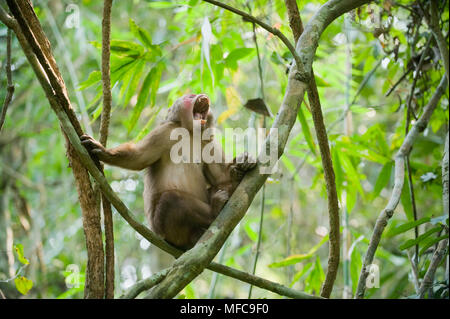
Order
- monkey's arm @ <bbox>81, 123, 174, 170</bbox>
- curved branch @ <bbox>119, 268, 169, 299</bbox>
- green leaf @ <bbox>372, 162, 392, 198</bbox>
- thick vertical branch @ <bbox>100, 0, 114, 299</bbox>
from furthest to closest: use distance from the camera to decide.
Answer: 1. green leaf @ <bbox>372, 162, 392, 198</bbox>
2. monkey's arm @ <bbox>81, 123, 174, 170</bbox>
3. thick vertical branch @ <bbox>100, 0, 114, 299</bbox>
4. curved branch @ <bbox>119, 268, 169, 299</bbox>

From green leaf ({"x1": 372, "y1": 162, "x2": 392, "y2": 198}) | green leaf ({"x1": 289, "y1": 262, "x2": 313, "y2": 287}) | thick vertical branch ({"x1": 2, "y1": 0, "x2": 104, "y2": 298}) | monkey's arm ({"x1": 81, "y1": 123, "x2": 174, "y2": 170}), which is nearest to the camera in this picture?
thick vertical branch ({"x1": 2, "y1": 0, "x2": 104, "y2": 298})

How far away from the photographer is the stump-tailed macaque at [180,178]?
3432 mm

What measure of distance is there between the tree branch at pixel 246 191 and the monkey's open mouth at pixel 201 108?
1.13m

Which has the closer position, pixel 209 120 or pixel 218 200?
pixel 218 200

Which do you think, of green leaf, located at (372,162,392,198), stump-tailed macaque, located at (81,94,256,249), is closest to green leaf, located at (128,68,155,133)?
stump-tailed macaque, located at (81,94,256,249)

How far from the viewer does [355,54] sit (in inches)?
215

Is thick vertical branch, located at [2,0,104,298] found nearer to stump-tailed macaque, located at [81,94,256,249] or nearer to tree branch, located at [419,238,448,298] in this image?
stump-tailed macaque, located at [81,94,256,249]

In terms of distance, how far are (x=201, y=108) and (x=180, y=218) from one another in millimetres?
942

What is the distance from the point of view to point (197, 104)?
12.5ft

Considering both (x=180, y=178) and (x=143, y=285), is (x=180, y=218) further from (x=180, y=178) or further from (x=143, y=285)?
(x=143, y=285)

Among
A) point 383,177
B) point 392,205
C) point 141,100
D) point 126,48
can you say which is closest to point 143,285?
point 392,205

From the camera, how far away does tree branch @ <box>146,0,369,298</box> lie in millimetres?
2029

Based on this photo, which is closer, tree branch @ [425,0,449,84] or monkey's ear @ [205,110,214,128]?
tree branch @ [425,0,449,84]

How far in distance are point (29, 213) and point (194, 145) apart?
14.0ft
